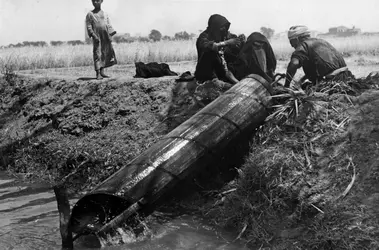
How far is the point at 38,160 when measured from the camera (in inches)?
316

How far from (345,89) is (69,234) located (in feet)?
12.0

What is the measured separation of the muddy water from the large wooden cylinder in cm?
30

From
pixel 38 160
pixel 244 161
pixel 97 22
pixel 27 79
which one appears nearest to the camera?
pixel 244 161

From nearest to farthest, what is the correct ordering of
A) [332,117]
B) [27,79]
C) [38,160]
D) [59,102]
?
1. [332,117]
2. [38,160]
3. [59,102]
4. [27,79]

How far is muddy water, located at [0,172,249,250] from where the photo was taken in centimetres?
490

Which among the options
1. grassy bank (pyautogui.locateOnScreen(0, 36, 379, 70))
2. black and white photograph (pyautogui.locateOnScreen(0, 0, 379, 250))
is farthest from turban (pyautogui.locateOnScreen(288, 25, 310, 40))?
grassy bank (pyautogui.locateOnScreen(0, 36, 379, 70))

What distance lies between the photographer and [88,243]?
5012mm

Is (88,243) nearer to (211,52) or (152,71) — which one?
(211,52)

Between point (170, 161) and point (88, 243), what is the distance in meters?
1.22

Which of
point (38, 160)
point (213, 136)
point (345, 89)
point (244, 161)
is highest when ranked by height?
point (345, 89)

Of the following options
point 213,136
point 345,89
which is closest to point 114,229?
point 213,136

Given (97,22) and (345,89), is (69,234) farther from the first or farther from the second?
(97,22)

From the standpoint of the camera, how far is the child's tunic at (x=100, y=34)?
969 centimetres

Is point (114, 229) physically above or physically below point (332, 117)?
below
